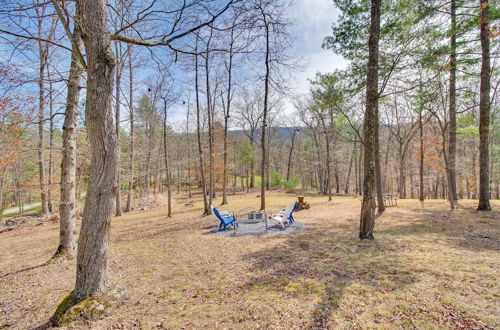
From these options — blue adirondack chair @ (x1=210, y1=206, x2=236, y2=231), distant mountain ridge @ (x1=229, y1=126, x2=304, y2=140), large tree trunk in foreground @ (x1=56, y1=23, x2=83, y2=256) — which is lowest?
blue adirondack chair @ (x1=210, y1=206, x2=236, y2=231)

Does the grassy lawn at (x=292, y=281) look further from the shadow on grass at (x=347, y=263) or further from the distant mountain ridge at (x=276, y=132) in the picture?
the distant mountain ridge at (x=276, y=132)

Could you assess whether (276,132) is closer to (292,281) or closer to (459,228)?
(459,228)

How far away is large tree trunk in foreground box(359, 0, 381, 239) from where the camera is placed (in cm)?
518

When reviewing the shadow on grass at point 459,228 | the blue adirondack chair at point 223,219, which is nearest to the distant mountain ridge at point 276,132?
the blue adirondack chair at point 223,219

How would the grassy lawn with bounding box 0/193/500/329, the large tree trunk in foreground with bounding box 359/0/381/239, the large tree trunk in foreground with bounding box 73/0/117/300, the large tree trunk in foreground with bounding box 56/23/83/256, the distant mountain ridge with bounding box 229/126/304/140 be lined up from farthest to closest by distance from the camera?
1. the distant mountain ridge with bounding box 229/126/304/140
2. the large tree trunk in foreground with bounding box 359/0/381/239
3. the large tree trunk in foreground with bounding box 56/23/83/256
4. the large tree trunk in foreground with bounding box 73/0/117/300
5. the grassy lawn with bounding box 0/193/500/329

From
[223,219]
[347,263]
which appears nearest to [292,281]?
[347,263]

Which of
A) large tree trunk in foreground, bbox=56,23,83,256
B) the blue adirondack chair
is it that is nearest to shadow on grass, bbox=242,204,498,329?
the blue adirondack chair

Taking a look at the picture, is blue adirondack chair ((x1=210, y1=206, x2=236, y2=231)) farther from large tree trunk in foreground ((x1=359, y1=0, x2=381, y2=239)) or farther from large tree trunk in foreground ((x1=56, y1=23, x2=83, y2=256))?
large tree trunk in foreground ((x1=359, y1=0, x2=381, y2=239))

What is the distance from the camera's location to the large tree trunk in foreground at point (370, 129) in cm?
518

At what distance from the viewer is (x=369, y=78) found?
544 cm

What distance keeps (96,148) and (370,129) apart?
5358mm

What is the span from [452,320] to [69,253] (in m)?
6.98

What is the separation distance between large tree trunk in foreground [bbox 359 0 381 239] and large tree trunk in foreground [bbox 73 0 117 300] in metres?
5.07

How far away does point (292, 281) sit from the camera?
3586mm
